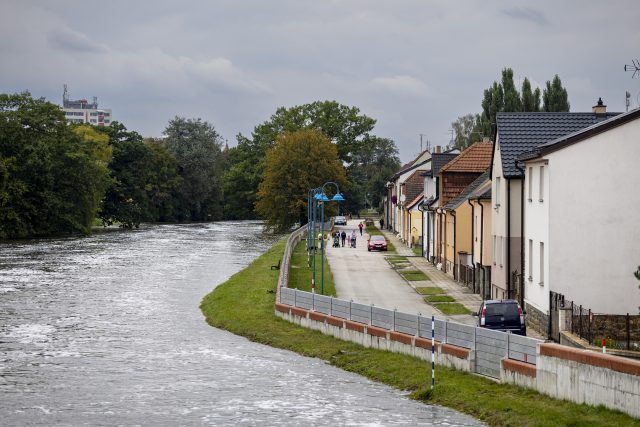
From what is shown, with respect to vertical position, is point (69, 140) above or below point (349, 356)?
above

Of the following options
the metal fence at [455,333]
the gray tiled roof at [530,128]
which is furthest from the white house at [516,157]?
the metal fence at [455,333]

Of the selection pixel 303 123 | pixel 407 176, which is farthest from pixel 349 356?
pixel 303 123

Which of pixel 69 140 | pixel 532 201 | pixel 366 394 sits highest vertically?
pixel 69 140

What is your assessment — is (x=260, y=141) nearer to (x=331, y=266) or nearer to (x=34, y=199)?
(x=34, y=199)

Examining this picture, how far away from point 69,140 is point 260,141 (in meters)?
43.2

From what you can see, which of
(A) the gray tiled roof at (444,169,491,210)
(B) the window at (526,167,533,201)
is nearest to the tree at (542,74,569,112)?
(A) the gray tiled roof at (444,169,491,210)

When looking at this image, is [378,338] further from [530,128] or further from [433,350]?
[530,128]

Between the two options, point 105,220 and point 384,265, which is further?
point 105,220

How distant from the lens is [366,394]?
29.5m

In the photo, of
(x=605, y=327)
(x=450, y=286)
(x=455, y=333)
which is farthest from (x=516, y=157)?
(x=455, y=333)

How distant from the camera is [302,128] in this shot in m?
151

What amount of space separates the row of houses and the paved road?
374 cm

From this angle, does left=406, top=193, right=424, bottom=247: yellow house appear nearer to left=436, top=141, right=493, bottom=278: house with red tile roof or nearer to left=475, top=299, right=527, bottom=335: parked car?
left=436, top=141, right=493, bottom=278: house with red tile roof

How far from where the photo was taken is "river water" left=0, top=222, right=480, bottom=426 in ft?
88.8
